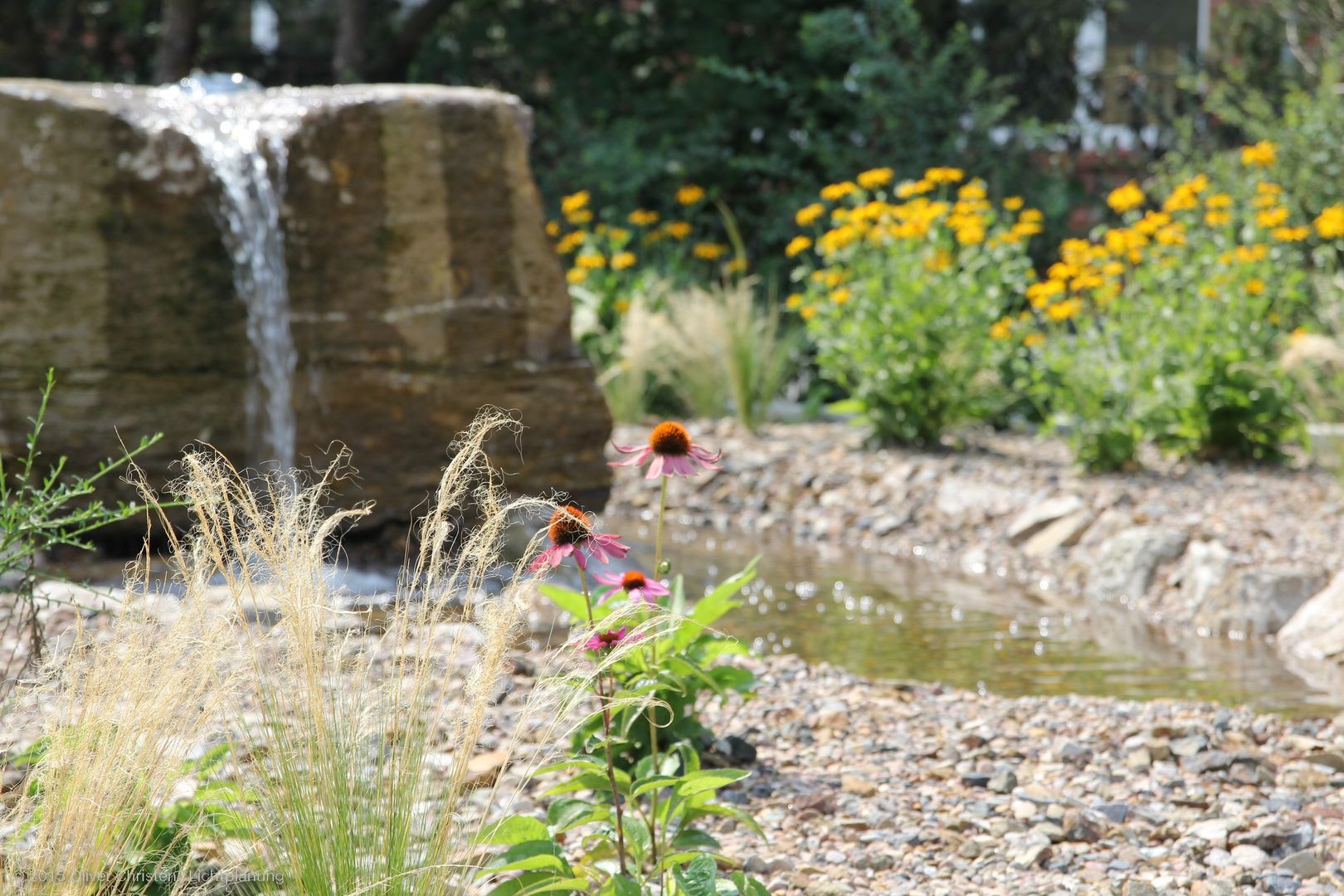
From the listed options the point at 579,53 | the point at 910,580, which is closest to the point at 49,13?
the point at 579,53

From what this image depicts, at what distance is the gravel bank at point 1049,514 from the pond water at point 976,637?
0.16 metres

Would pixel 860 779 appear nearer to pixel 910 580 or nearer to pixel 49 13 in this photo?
pixel 910 580

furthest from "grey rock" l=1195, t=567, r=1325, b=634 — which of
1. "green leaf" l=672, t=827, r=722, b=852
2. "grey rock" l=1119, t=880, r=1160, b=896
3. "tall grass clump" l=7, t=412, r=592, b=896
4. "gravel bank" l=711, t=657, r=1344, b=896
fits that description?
"tall grass clump" l=7, t=412, r=592, b=896

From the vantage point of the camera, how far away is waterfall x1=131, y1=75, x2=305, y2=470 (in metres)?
4.34

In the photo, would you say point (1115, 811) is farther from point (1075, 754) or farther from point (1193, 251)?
point (1193, 251)

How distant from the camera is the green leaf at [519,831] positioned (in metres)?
1.77

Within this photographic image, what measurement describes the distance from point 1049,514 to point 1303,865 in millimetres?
3062

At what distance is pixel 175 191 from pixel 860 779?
2.88 meters

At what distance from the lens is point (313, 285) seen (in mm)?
4379

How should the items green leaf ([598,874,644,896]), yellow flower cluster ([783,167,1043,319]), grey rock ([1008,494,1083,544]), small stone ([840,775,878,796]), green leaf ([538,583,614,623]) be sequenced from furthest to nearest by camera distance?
yellow flower cluster ([783,167,1043,319]) < grey rock ([1008,494,1083,544]) < small stone ([840,775,878,796]) < green leaf ([538,583,614,623]) < green leaf ([598,874,644,896])

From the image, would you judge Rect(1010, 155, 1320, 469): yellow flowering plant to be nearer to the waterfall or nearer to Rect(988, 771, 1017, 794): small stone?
the waterfall

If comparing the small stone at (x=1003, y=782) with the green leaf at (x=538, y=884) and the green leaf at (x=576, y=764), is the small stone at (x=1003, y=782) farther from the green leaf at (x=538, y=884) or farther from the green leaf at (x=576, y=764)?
the green leaf at (x=538, y=884)

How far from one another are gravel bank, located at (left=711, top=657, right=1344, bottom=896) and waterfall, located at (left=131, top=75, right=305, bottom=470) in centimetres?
197

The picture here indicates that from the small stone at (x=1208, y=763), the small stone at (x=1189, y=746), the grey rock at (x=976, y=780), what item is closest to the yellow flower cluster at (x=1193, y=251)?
the small stone at (x=1189, y=746)
